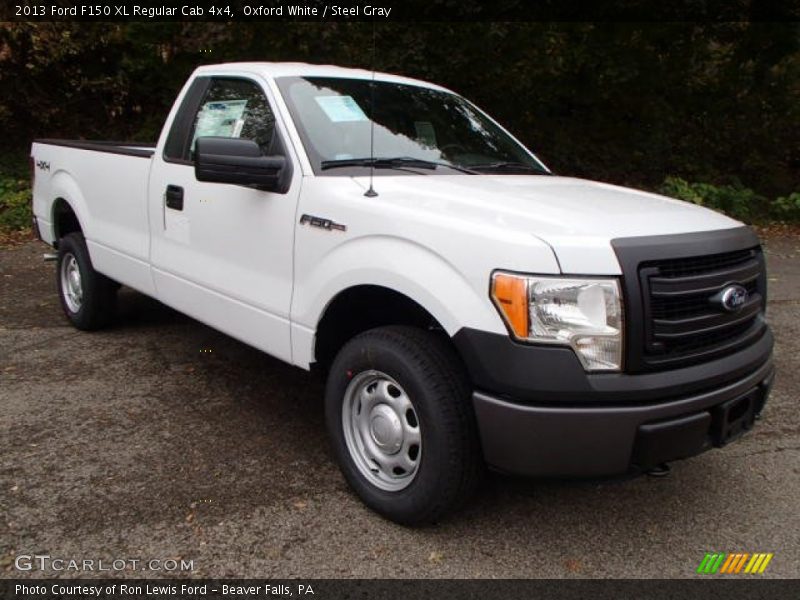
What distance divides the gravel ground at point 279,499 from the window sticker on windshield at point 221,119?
156 cm

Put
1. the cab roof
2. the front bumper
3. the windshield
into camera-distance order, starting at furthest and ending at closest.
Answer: the cab roof
the windshield
the front bumper

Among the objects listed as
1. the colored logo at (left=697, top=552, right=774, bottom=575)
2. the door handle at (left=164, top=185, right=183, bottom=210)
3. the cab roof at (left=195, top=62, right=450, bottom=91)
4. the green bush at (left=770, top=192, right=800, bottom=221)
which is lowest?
the colored logo at (left=697, top=552, right=774, bottom=575)

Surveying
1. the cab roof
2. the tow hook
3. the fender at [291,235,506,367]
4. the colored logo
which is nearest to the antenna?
the cab roof

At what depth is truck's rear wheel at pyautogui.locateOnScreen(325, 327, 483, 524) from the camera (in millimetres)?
2770

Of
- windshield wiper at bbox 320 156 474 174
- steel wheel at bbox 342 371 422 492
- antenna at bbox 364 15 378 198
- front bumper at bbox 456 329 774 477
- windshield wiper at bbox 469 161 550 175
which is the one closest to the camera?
front bumper at bbox 456 329 774 477

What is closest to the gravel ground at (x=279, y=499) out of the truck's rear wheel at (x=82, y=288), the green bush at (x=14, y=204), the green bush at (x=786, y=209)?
the truck's rear wheel at (x=82, y=288)

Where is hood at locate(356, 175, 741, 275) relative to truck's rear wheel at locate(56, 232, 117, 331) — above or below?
above

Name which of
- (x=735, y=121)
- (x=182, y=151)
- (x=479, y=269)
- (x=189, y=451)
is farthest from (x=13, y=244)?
(x=735, y=121)

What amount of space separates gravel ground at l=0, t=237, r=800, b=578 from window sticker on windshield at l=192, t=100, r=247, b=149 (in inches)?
61.3

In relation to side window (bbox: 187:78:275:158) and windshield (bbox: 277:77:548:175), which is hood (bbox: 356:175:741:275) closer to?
windshield (bbox: 277:77:548:175)

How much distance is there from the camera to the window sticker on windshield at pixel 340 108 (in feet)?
12.3

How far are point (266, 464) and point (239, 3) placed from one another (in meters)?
8.90

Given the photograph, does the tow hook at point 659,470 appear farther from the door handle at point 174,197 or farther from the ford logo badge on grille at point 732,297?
the door handle at point 174,197

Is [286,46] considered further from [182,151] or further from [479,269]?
[479,269]
